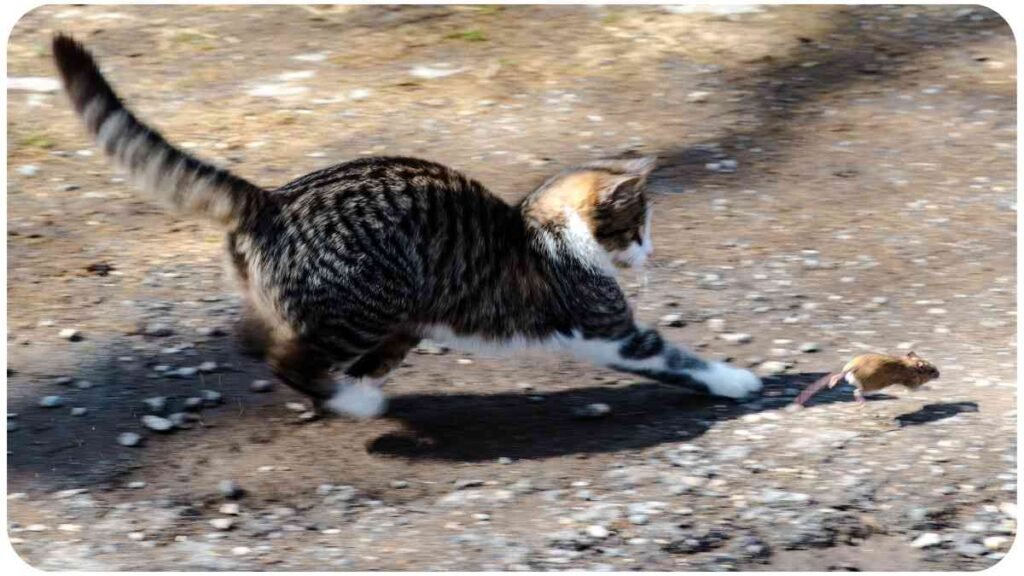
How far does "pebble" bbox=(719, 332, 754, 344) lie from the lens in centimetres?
521

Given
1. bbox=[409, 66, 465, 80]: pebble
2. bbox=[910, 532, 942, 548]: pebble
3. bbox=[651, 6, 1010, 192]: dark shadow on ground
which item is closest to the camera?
bbox=[910, 532, 942, 548]: pebble

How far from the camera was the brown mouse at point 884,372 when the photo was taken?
460 centimetres

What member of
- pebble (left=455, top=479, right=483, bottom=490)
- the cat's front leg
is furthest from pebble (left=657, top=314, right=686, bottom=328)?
pebble (left=455, top=479, right=483, bottom=490)

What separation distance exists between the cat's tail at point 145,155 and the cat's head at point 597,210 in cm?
99

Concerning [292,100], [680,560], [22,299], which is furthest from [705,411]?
[292,100]

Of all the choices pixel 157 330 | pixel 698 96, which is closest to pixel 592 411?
pixel 157 330

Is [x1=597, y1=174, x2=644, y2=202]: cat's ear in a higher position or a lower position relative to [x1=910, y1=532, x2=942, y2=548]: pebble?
higher

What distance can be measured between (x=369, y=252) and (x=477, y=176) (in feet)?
6.56

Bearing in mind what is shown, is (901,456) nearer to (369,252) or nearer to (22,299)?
(369,252)

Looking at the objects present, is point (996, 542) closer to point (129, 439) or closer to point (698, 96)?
point (129, 439)

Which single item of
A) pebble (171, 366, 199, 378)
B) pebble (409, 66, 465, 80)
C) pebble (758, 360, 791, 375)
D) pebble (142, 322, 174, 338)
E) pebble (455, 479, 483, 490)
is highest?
pebble (409, 66, 465, 80)

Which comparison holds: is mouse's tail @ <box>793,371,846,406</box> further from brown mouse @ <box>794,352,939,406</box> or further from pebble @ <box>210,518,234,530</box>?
pebble @ <box>210,518,234,530</box>

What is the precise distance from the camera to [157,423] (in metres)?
4.65

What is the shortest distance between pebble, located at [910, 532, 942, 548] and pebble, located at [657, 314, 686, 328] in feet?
4.71
